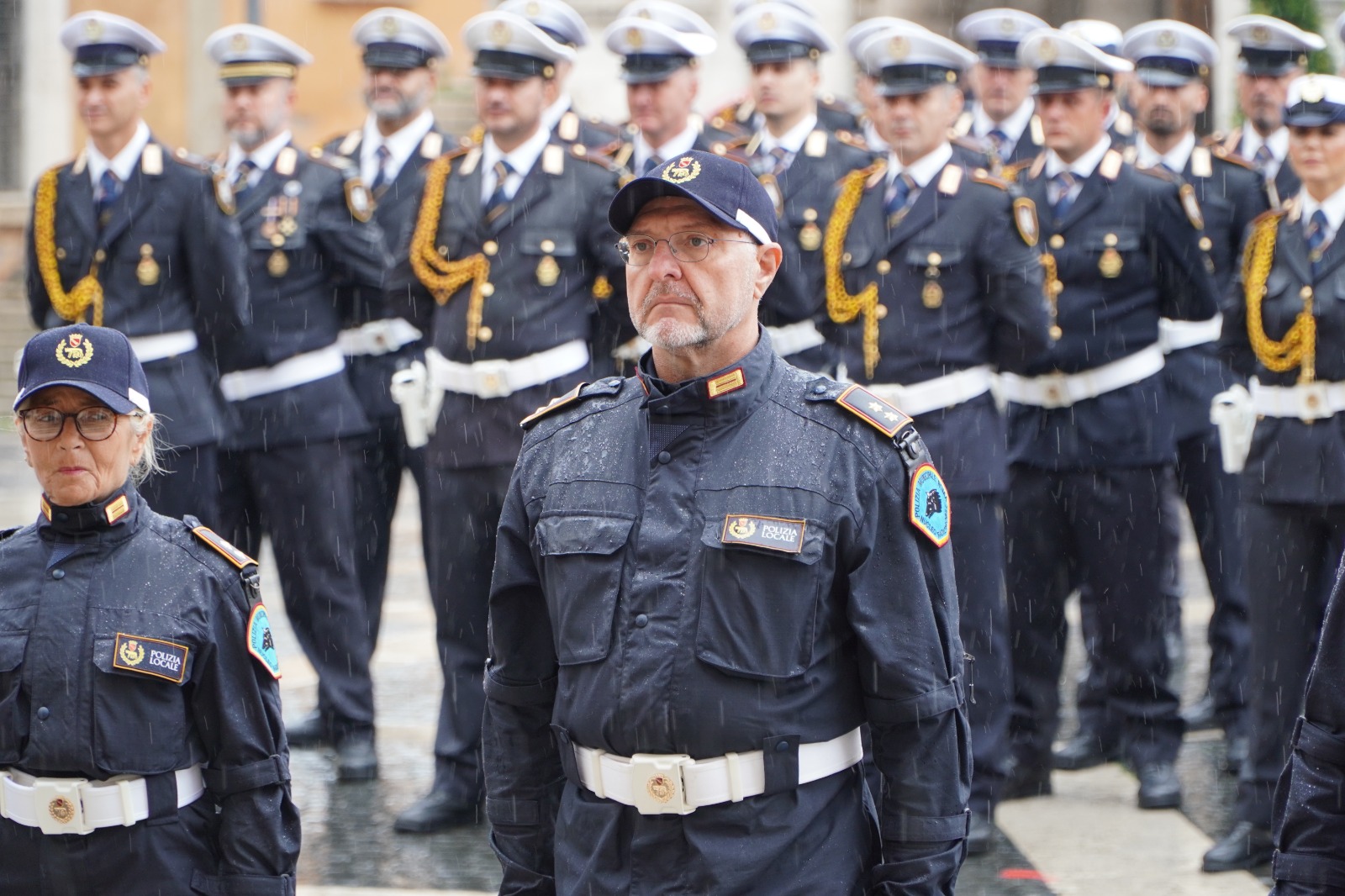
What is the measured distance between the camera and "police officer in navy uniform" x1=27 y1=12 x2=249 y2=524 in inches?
269

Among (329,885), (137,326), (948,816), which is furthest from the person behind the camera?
(137,326)

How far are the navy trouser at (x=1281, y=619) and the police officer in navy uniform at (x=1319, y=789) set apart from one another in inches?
110

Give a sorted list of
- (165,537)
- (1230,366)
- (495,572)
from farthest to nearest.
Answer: (1230,366), (165,537), (495,572)

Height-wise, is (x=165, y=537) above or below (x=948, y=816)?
above

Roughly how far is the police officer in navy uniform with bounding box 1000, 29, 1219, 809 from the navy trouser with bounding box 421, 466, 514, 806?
173 centimetres

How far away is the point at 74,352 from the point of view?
389 cm

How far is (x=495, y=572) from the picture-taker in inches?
142

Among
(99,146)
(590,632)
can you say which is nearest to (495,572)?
(590,632)

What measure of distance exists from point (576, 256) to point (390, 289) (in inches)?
28.4

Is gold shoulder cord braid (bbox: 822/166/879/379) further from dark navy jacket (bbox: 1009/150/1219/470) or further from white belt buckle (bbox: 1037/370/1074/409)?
white belt buckle (bbox: 1037/370/1074/409)

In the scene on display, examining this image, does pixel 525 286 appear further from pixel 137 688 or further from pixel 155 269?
Result: pixel 137 688

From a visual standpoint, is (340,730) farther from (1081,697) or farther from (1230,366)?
(1230,366)

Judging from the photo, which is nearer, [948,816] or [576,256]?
[948,816]

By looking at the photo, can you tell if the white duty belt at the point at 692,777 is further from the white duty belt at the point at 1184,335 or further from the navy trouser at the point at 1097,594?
the white duty belt at the point at 1184,335
